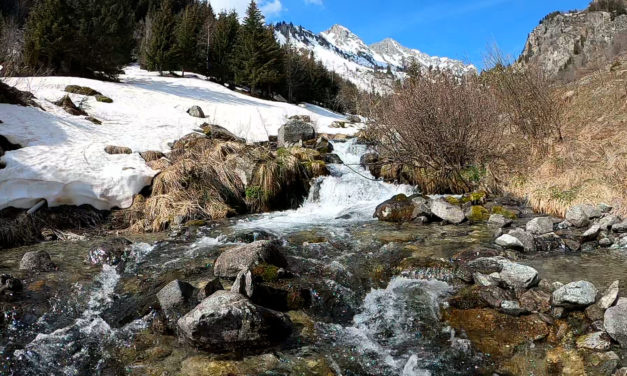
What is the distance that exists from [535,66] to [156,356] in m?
11.1

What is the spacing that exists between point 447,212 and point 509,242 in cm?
199

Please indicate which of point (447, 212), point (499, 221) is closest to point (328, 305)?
point (447, 212)

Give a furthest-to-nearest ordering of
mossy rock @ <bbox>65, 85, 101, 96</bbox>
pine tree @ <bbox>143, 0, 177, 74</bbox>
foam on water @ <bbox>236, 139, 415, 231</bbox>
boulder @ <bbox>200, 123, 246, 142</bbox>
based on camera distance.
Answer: pine tree @ <bbox>143, 0, 177, 74</bbox> → mossy rock @ <bbox>65, 85, 101, 96</bbox> → boulder @ <bbox>200, 123, 246, 142</bbox> → foam on water @ <bbox>236, 139, 415, 231</bbox>

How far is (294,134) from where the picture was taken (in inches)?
630

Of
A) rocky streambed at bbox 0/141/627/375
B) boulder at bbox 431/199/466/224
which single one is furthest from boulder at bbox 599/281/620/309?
boulder at bbox 431/199/466/224

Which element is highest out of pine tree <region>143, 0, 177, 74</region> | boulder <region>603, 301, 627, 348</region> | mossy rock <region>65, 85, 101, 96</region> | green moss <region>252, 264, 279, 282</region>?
pine tree <region>143, 0, 177, 74</region>

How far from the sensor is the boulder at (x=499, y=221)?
7.21 meters

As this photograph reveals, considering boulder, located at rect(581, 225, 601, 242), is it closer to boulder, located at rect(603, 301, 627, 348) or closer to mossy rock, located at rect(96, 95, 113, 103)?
boulder, located at rect(603, 301, 627, 348)

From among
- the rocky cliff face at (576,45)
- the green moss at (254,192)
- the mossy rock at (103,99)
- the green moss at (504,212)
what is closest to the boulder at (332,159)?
the green moss at (254,192)

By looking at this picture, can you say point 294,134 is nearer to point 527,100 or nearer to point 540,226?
point 527,100

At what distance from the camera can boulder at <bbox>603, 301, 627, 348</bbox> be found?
10.3 ft

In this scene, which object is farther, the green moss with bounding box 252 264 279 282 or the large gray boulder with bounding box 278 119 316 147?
the large gray boulder with bounding box 278 119 316 147

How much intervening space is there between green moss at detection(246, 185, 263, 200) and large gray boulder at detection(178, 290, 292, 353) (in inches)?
230

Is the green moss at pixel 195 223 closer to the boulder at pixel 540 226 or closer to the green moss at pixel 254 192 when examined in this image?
the green moss at pixel 254 192
